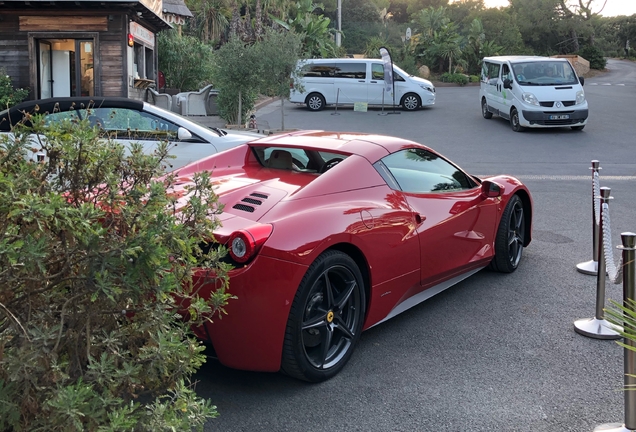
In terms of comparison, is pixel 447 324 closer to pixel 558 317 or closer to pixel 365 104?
pixel 558 317

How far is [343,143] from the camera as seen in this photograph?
199 inches

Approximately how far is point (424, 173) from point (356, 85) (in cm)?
2146

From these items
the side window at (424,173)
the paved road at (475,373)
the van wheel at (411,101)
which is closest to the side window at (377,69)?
the van wheel at (411,101)

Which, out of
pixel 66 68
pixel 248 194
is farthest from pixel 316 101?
pixel 248 194

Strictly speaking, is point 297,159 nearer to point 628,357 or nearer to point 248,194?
point 248,194

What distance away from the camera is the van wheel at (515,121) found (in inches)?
820

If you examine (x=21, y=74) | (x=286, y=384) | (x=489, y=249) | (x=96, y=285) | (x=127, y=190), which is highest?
(x=21, y=74)

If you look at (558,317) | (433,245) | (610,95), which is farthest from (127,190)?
(610,95)

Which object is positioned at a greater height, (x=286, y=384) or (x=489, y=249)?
(x=489, y=249)

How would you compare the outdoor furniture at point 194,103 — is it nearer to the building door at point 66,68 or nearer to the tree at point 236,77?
the tree at point 236,77

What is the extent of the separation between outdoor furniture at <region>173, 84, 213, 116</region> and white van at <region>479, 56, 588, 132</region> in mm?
9028

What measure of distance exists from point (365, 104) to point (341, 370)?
20849mm

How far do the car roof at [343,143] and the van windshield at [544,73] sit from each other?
639 inches

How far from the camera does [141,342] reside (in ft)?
8.27
